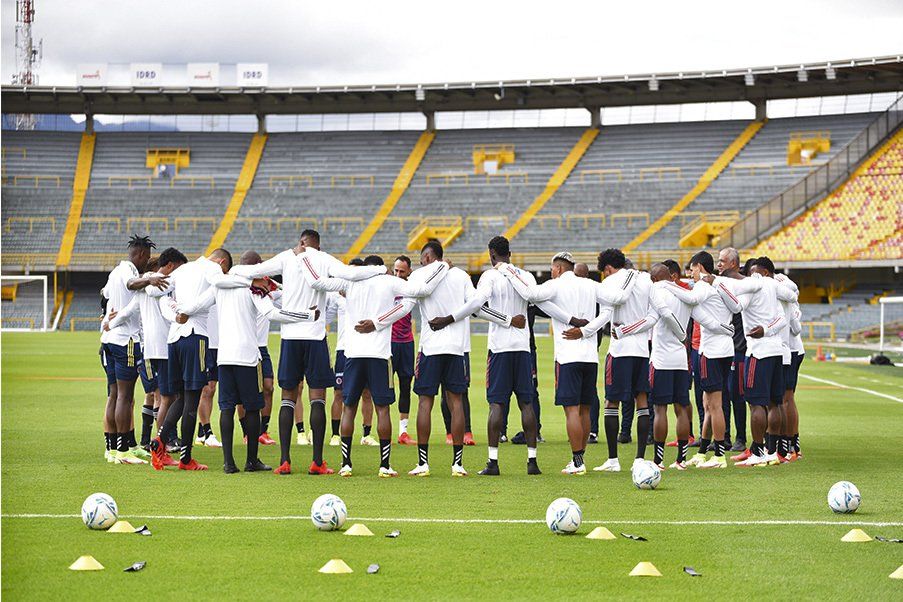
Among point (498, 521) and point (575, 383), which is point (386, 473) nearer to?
point (575, 383)

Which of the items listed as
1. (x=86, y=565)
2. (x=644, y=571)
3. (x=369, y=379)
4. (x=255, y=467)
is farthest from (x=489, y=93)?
(x=86, y=565)

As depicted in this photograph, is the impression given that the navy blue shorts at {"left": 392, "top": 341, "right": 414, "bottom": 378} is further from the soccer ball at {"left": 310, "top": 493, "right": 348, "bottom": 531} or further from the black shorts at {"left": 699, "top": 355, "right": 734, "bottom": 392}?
the soccer ball at {"left": 310, "top": 493, "right": 348, "bottom": 531}

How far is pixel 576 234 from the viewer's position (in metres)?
51.3

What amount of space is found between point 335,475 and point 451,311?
1.90 m

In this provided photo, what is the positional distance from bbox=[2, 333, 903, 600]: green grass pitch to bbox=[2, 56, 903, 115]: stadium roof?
4135 centimetres

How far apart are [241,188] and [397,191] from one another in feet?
26.2

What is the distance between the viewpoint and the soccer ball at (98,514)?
25.6 feet

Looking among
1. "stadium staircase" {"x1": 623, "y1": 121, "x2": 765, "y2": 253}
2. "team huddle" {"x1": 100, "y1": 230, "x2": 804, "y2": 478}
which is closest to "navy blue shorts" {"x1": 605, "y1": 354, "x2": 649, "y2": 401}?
"team huddle" {"x1": 100, "y1": 230, "x2": 804, "y2": 478}

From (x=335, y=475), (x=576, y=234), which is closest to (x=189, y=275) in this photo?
(x=335, y=475)

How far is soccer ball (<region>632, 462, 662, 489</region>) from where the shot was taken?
32.8ft

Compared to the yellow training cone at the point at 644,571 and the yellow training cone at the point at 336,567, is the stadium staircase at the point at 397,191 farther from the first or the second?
the yellow training cone at the point at 644,571

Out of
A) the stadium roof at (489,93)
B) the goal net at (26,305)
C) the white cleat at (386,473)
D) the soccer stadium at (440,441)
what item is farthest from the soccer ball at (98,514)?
the stadium roof at (489,93)

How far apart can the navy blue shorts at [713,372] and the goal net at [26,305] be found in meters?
44.2

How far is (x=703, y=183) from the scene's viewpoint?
52094 mm
